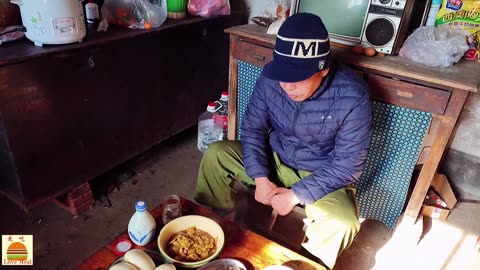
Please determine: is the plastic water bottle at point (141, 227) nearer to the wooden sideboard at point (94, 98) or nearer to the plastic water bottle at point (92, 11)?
the wooden sideboard at point (94, 98)

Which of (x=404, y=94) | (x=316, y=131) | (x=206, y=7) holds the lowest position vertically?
(x=316, y=131)

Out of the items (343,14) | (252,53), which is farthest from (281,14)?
(343,14)

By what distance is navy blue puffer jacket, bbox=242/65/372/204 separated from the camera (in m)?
1.47

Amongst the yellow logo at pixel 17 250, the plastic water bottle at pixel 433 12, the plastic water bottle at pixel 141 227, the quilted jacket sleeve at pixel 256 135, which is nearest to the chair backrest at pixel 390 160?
the quilted jacket sleeve at pixel 256 135

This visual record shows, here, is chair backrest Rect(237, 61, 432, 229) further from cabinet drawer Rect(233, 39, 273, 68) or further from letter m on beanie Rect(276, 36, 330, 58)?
letter m on beanie Rect(276, 36, 330, 58)

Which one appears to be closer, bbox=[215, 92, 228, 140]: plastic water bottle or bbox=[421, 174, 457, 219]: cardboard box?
bbox=[421, 174, 457, 219]: cardboard box

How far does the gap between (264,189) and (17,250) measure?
119 centimetres

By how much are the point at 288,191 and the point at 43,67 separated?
118 cm

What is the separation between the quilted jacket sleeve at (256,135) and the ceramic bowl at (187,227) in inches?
16.2

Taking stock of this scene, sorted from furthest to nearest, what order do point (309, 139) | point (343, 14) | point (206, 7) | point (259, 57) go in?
1. point (206, 7)
2. point (259, 57)
3. point (343, 14)
4. point (309, 139)

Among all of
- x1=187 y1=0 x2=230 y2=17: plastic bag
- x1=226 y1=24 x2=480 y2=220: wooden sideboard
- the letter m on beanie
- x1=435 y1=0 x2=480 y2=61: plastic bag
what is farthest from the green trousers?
x1=187 y1=0 x2=230 y2=17: plastic bag

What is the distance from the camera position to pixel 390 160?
1803 mm

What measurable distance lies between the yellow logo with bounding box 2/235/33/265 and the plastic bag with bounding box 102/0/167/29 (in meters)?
1.22

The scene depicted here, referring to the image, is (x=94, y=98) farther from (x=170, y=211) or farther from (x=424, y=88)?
(x=424, y=88)
